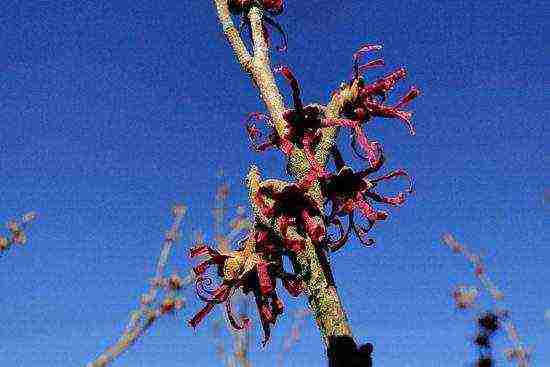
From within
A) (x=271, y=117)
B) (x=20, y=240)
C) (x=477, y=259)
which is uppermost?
(x=20, y=240)

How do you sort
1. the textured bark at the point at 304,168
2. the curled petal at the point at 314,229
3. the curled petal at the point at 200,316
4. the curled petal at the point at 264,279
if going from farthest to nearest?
the curled petal at the point at 200,316, the curled petal at the point at 264,279, the curled petal at the point at 314,229, the textured bark at the point at 304,168

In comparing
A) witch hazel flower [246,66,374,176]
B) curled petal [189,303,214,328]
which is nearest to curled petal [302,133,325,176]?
witch hazel flower [246,66,374,176]

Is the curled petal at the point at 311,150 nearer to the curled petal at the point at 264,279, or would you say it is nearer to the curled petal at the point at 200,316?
the curled petal at the point at 264,279

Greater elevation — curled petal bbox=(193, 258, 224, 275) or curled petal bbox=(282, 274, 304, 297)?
curled petal bbox=(193, 258, 224, 275)

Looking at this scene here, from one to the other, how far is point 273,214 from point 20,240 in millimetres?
4752

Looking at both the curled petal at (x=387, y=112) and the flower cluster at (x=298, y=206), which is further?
the curled petal at (x=387, y=112)

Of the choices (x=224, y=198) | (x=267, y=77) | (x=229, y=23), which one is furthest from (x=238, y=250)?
(x=224, y=198)

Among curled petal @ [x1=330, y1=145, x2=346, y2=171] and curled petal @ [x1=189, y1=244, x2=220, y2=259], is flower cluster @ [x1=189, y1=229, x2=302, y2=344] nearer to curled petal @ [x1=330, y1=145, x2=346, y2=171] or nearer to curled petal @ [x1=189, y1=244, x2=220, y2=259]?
curled petal @ [x1=189, y1=244, x2=220, y2=259]

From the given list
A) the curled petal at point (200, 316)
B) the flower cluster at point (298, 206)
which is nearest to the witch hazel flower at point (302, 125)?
the flower cluster at point (298, 206)

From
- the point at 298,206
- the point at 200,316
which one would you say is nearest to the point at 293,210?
the point at 298,206

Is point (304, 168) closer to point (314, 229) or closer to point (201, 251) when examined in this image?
point (314, 229)

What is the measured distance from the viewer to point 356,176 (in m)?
1.61

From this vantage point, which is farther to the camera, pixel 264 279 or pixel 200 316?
pixel 200 316

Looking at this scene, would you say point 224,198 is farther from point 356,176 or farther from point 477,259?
point 356,176
